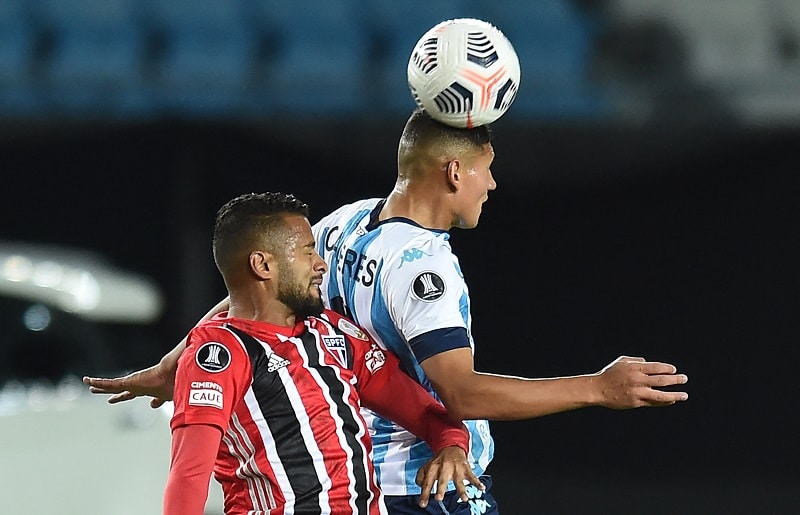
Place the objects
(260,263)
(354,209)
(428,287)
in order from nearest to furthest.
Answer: (260,263) → (428,287) → (354,209)

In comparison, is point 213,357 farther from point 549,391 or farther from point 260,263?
point 549,391

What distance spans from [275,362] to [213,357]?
4.9 inches

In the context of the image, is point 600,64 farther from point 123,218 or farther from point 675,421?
point 123,218

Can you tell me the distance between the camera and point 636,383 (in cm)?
239

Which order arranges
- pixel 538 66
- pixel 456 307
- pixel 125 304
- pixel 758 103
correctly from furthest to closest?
pixel 538 66 < pixel 758 103 < pixel 125 304 < pixel 456 307

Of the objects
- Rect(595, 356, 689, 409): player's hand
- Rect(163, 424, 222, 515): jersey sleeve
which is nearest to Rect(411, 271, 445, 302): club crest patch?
Result: Rect(595, 356, 689, 409): player's hand

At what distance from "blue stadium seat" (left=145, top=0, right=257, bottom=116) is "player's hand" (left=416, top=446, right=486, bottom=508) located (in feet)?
16.6

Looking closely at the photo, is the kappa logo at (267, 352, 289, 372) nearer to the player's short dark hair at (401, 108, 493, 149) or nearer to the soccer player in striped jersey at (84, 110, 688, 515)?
the soccer player in striped jersey at (84, 110, 688, 515)

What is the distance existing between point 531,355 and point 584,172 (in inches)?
50.8

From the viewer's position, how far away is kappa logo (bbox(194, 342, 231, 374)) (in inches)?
90.0

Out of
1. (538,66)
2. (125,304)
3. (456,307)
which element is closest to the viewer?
(456,307)

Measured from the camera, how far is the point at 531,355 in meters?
7.83

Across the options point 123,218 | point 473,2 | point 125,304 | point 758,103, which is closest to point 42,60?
point 123,218

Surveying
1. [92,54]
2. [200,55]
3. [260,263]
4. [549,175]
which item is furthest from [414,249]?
[92,54]
